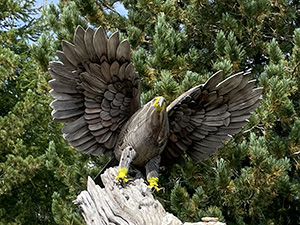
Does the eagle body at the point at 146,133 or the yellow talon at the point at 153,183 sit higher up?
the eagle body at the point at 146,133

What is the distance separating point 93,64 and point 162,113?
0.59 meters

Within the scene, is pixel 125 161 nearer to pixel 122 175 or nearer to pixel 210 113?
pixel 122 175

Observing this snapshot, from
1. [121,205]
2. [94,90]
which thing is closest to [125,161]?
[121,205]

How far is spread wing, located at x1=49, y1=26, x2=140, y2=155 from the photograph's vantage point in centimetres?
247

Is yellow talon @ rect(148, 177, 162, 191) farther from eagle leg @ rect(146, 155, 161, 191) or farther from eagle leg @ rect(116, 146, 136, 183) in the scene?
eagle leg @ rect(116, 146, 136, 183)

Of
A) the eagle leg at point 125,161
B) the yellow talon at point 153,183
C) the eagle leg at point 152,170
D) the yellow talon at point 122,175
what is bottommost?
the yellow talon at point 153,183

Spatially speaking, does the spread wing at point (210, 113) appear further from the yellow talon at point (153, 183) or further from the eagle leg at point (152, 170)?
the yellow talon at point (153, 183)

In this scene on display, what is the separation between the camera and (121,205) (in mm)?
2215

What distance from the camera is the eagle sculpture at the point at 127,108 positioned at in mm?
2494

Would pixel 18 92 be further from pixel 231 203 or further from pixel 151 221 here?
pixel 151 221

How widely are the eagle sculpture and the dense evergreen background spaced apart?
66cm

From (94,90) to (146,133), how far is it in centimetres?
50

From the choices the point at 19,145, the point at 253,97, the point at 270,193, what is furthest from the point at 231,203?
the point at 19,145

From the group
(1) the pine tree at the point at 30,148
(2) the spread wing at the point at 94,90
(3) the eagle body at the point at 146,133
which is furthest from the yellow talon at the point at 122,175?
(1) the pine tree at the point at 30,148
